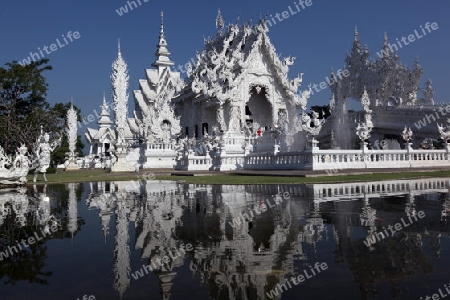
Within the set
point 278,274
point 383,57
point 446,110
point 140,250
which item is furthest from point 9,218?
point 383,57

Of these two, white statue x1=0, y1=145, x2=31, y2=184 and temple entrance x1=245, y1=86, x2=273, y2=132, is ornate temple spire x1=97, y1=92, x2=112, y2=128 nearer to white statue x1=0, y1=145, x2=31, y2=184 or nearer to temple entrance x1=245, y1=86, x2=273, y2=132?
temple entrance x1=245, y1=86, x2=273, y2=132

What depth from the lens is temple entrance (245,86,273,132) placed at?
128 ft

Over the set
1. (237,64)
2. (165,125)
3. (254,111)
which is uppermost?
(237,64)

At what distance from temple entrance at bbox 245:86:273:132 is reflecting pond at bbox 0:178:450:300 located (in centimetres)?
3069

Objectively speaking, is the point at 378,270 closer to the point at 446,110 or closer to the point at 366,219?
the point at 366,219

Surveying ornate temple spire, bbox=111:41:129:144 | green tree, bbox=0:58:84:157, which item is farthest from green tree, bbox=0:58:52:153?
ornate temple spire, bbox=111:41:129:144

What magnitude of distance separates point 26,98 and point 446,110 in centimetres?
4077

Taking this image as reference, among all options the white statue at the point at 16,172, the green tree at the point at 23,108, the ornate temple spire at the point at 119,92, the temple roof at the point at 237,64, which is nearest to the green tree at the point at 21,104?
the green tree at the point at 23,108

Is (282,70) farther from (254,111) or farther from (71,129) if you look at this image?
(71,129)

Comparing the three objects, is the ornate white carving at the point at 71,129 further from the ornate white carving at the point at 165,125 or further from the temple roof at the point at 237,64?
the temple roof at the point at 237,64

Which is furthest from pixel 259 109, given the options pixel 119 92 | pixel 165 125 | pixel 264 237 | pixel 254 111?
pixel 264 237

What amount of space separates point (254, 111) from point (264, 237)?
34695mm

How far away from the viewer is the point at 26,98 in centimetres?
4438

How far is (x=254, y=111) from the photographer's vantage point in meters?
39.8
